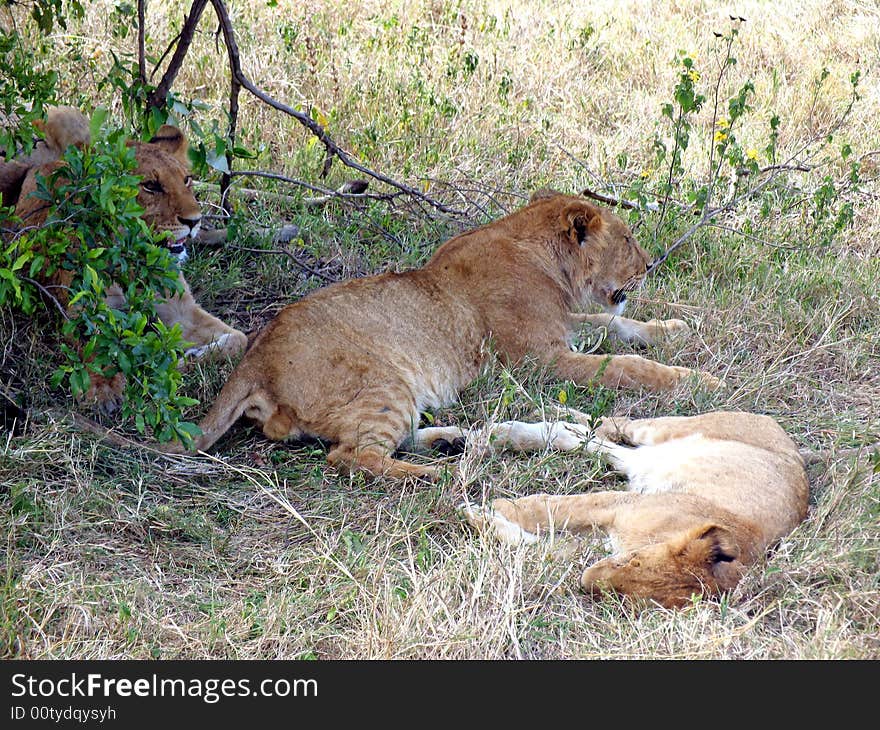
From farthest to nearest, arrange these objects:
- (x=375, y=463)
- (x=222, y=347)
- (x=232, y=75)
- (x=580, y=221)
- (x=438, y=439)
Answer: (x=232, y=75) < (x=580, y=221) < (x=222, y=347) < (x=438, y=439) < (x=375, y=463)

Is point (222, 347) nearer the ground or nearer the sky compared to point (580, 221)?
nearer the ground

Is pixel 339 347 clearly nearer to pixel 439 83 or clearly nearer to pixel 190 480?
pixel 190 480

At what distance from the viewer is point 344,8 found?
7.79 m

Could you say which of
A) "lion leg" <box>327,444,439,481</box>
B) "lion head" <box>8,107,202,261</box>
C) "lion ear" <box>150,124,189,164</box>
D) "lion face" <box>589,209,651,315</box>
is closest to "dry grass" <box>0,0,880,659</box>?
"lion leg" <box>327,444,439,481</box>

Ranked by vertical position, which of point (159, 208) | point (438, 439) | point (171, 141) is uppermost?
point (171, 141)

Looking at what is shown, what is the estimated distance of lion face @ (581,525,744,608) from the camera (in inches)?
123

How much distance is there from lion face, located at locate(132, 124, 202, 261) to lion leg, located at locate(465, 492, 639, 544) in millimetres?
1648

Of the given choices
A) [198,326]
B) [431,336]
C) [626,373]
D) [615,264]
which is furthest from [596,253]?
[198,326]

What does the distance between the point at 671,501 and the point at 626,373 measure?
1.22 metres

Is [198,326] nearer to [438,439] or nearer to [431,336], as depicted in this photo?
[431,336]

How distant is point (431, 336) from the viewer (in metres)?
4.55

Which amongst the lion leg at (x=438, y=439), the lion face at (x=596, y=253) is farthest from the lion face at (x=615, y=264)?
the lion leg at (x=438, y=439)

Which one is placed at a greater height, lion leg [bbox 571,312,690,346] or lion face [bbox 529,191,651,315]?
lion face [bbox 529,191,651,315]

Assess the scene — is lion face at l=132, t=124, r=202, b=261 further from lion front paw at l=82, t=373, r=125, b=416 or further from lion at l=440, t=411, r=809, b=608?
lion at l=440, t=411, r=809, b=608
